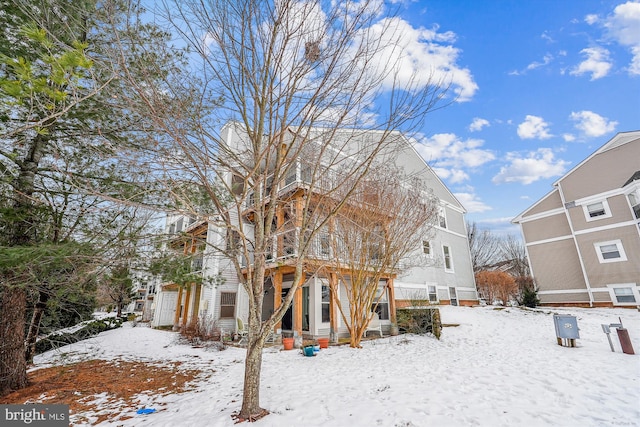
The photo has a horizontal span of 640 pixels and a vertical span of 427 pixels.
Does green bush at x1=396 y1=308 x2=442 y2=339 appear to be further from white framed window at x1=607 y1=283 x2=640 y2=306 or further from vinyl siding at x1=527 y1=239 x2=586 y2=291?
vinyl siding at x1=527 y1=239 x2=586 y2=291

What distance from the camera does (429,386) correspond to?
15.9 ft

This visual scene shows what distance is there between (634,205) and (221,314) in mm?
24444

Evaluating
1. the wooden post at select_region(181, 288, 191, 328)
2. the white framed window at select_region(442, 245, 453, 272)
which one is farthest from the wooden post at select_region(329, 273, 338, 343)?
the white framed window at select_region(442, 245, 453, 272)

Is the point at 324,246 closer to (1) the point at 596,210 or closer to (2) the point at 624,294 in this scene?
(2) the point at 624,294

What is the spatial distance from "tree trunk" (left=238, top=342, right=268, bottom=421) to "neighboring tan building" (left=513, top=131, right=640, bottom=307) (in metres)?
21.6

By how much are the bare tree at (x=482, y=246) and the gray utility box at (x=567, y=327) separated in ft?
90.3

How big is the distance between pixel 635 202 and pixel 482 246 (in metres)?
18.3

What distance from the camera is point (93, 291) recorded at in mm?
5836

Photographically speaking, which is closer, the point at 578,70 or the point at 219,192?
the point at 219,192

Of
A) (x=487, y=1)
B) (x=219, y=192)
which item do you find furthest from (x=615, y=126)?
(x=219, y=192)

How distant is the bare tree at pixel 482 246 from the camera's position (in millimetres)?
32875

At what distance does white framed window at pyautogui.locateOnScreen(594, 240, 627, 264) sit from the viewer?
52.4 feet

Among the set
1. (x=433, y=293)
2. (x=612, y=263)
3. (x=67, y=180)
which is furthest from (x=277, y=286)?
(x=612, y=263)

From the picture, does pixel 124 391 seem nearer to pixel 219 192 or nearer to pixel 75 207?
pixel 75 207
